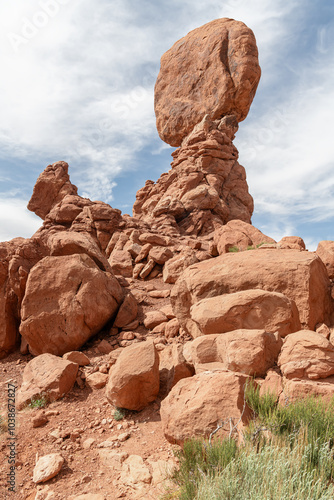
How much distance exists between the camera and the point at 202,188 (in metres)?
24.4

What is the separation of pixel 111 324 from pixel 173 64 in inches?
1189

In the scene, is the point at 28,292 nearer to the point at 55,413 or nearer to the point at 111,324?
the point at 111,324

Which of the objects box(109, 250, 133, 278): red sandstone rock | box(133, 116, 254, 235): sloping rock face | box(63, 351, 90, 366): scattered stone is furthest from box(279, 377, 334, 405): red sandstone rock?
box(133, 116, 254, 235): sloping rock face

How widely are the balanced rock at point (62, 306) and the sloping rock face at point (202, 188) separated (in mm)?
13803

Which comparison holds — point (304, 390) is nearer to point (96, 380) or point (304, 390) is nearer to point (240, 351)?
point (240, 351)

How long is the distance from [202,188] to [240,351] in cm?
2049

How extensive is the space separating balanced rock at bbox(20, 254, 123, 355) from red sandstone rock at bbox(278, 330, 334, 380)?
5.32 metres

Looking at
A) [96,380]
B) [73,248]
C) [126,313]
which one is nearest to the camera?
[96,380]

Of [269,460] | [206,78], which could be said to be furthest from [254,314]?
[206,78]

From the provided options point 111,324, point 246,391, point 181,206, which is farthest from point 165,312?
point 181,206

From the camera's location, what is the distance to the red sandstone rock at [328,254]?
283 inches

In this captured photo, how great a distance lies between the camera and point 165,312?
9.39 meters

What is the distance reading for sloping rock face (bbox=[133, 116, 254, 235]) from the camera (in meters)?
23.4

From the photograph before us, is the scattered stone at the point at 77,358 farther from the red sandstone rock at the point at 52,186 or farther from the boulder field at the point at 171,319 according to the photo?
the red sandstone rock at the point at 52,186
